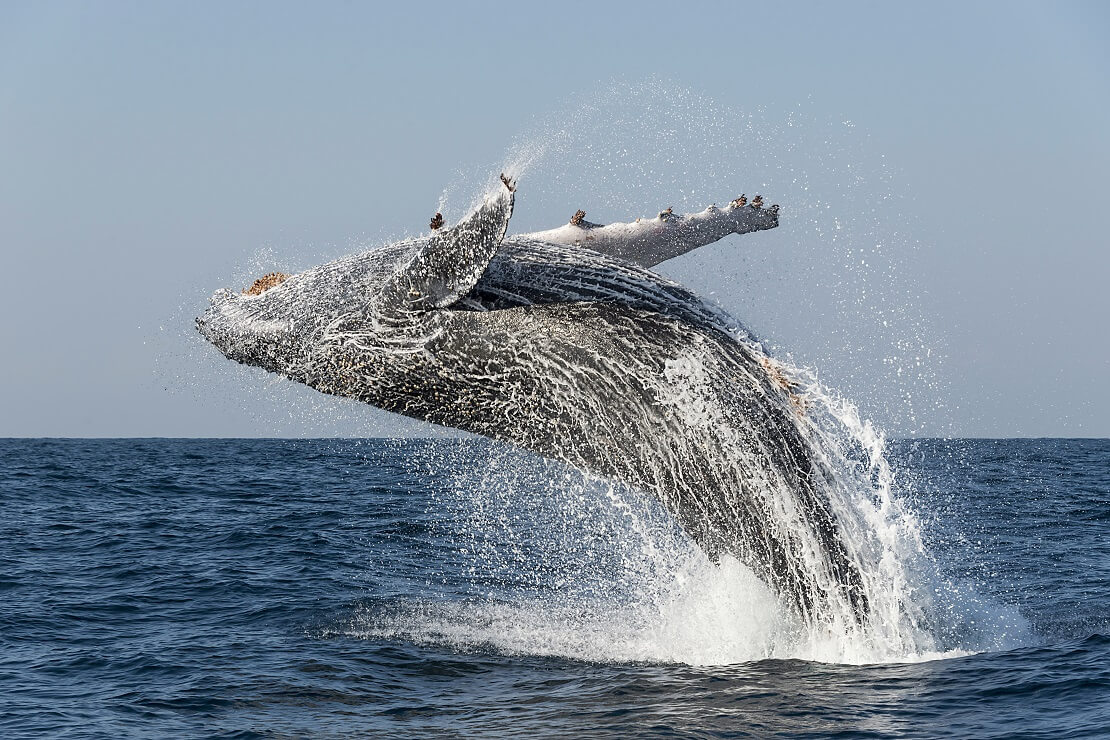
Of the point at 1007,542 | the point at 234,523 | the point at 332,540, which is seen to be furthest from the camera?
the point at 234,523

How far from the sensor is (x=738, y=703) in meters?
10.5

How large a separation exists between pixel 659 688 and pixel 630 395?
2974 millimetres

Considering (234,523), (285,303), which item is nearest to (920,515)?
(234,523)

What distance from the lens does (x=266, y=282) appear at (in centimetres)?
1224

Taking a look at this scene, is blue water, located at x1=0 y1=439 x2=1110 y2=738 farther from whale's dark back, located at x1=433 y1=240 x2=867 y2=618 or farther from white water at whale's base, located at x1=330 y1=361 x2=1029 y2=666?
whale's dark back, located at x1=433 y1=240 x2=867 y2=618

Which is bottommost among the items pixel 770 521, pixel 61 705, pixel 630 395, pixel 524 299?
pixel 61 705

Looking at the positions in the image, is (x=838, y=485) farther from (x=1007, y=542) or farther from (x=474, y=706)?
(x=1007, y=542)

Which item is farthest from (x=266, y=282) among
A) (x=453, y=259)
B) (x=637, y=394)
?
(x=637, y=394)

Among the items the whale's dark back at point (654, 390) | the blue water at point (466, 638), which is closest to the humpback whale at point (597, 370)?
the whale's dark back at point (654, 390)

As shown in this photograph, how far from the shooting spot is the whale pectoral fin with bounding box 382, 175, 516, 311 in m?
10.1

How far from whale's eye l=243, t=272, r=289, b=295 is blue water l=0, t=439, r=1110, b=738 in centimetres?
262

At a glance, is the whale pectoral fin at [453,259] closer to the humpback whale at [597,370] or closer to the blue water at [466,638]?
the humpback whale at [597,370]

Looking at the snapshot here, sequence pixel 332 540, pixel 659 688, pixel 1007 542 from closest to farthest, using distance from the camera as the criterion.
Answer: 1. pixel 659 688
2. pixel 1007 542
3. pixel 332 540

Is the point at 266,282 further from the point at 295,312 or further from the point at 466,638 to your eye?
the point at 466,638
